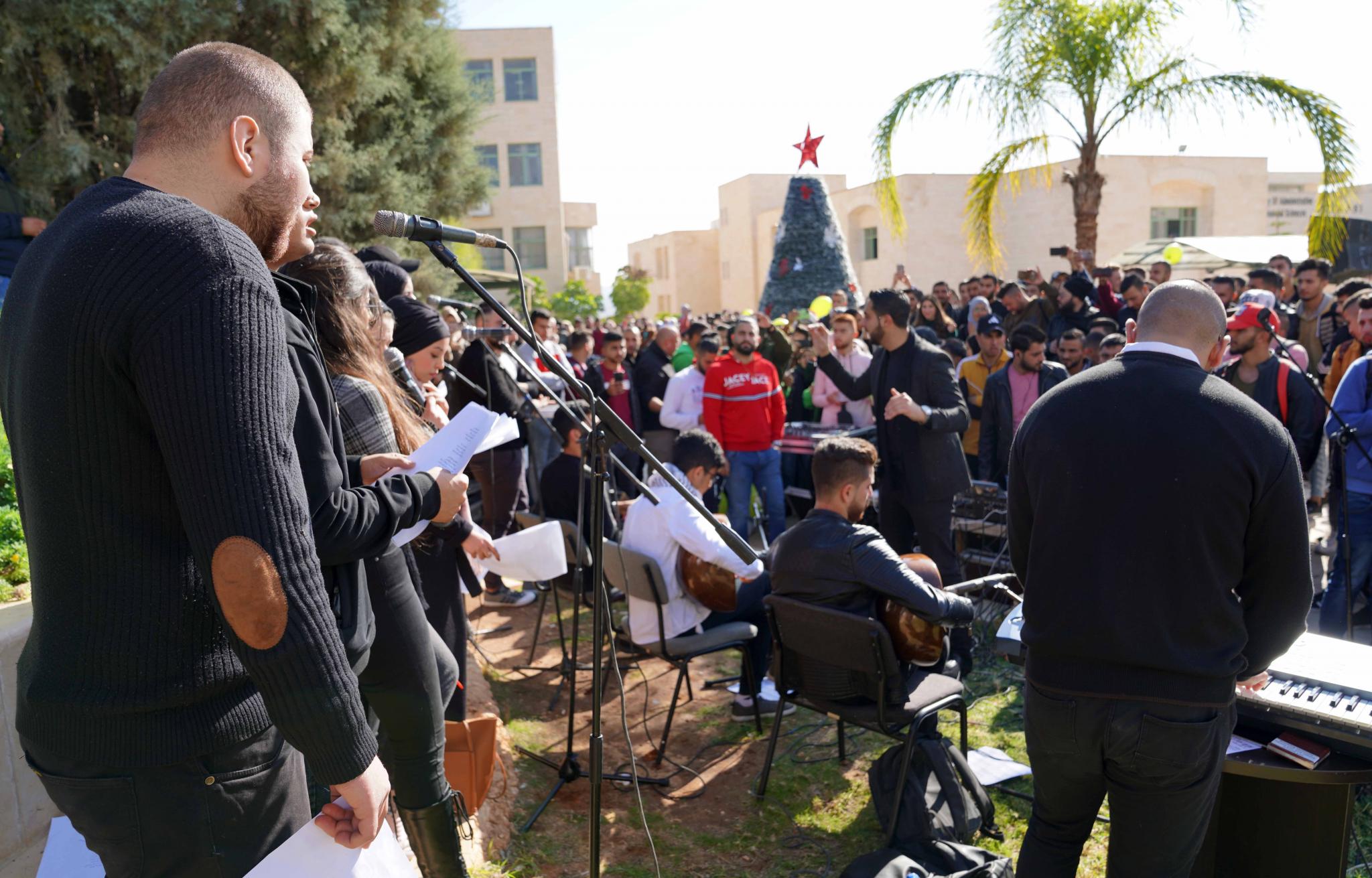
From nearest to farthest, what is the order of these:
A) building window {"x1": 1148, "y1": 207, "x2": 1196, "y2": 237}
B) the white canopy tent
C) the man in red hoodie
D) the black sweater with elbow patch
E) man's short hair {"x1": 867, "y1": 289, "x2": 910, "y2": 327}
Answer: the black sweater with elbow patch, man's short hair {"x1": 867, "y1": 289, "x2": 910, "y2": 327}, the man in red hoodie, the white canopy tent, building window {"x1": 1148, "y1": 207, "x2": 1196, "y2": 237}

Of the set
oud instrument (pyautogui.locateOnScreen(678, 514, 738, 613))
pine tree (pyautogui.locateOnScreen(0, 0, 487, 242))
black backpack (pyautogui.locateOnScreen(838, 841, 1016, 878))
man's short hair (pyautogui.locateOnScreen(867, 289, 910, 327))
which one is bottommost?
black backpack (pyautogui.locateOnScreen(838, 841, 1016, 878))

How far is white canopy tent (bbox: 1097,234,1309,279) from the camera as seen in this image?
A: 15.9 meters

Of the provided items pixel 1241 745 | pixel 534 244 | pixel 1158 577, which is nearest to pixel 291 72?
pixel 1158 577

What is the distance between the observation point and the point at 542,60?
128 ft

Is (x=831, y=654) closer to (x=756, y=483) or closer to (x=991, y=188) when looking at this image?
(x=756, y=483)

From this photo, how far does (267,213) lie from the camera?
149cm

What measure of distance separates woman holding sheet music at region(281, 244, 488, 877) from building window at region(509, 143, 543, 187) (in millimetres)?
38531

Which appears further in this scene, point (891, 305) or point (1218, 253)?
point (1218, 253)

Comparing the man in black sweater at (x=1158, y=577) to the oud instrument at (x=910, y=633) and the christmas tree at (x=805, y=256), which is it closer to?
the oud instrument at (x=910, y=633)

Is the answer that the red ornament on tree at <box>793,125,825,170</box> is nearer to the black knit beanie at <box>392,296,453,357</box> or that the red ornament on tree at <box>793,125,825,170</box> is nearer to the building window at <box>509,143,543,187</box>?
the black knit beanie at <box>392,296,453,357</box>

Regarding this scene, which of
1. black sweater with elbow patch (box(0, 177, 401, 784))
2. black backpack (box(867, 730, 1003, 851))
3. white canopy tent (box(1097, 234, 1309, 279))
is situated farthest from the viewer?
white canopy tent (box(1097, 234, 1309, 279))

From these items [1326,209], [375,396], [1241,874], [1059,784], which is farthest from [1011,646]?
[1326,209]

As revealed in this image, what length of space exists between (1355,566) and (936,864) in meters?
3.32

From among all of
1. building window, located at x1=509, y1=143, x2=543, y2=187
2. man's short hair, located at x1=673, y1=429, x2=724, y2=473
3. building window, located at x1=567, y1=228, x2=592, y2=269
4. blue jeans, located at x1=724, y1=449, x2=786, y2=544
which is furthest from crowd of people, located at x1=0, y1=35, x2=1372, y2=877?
building window, located at x1=567, y1=228, x2=592, y2=269
